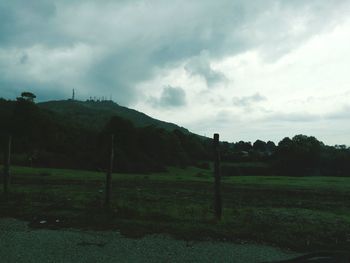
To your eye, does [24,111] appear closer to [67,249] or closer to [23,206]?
[23,206]

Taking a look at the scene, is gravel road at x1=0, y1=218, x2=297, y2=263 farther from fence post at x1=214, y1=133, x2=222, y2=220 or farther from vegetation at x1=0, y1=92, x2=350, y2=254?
fence post at x1=214, y1=133, x2=222, y2=220

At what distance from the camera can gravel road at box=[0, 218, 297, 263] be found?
39.5 ft

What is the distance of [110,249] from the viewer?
510 inches

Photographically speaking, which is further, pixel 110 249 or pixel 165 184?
pixel 165 184

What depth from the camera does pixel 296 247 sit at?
551 inches

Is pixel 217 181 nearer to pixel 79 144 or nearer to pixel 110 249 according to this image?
pixel 110 249

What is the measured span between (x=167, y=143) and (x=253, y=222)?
319 ft

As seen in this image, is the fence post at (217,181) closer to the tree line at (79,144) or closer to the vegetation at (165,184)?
the vegetation at (165,184)

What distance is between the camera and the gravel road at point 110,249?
39.5 feet

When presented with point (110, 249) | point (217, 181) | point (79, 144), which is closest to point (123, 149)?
point (79, 144)

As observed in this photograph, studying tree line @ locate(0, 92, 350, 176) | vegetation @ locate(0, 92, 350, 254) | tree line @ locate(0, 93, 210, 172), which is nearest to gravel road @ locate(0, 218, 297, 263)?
vegetation @ locate(0, 92, 350, 254)

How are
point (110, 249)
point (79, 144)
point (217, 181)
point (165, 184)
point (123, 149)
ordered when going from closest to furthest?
point (110, 249), point (217, 181), point (165, 184), point (123, 149), point (79, 144)

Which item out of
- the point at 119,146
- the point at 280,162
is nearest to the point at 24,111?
the point at 119,146

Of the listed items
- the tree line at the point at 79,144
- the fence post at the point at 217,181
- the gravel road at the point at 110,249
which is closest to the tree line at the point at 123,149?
the tree line at the point at 79,144
